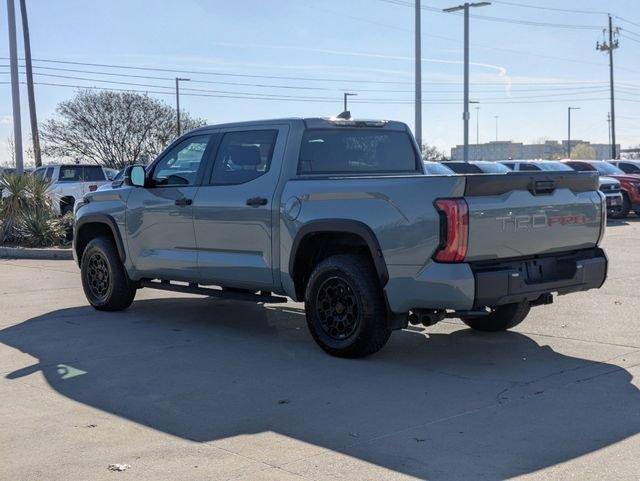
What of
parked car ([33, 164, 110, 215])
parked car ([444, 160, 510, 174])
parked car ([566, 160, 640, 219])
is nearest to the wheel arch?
parked car ([444, 160, 510, 174])

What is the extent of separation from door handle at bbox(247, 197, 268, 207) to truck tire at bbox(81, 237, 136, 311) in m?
2.34

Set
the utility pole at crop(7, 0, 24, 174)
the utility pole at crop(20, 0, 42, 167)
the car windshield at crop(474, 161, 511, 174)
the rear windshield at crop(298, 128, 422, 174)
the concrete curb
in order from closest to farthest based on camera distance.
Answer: the rear windshield at crop(298, 128, 422, 174)
the concrete curb
the utility pole at crop(7, 0, 24, 174)
the car windshield at crop(474, 161, 511, 174)
the utility pole at crop(20, 0, 42, 167)

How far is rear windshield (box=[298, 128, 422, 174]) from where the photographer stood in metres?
7.54

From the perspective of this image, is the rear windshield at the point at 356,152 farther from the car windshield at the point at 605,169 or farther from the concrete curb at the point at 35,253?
the car windshield at the point at 605,169

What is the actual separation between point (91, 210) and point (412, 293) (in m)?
4.56

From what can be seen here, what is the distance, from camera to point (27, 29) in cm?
3316

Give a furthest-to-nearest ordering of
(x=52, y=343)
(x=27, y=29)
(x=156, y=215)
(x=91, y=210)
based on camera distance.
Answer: (x=27, y=29)
(x=91, y=210)
(x=156, y=215)
(x=52, y=343)

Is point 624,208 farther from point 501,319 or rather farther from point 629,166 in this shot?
point 501,319

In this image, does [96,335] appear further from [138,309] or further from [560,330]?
[560,330]

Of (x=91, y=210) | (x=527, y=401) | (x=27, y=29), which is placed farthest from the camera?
(x=27, y=29)

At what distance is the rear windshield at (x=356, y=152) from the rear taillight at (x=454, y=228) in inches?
72.3

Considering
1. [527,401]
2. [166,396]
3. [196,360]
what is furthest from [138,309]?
[527,401]

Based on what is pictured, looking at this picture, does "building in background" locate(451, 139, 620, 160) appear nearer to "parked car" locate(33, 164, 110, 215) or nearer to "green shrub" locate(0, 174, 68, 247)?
"parked car" locate(33, 164, 110, 215)

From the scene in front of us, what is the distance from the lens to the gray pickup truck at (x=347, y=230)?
607 cm
